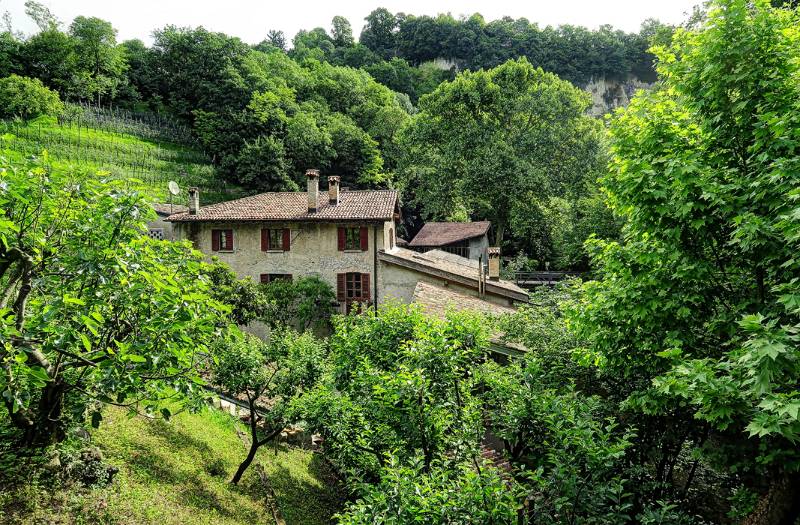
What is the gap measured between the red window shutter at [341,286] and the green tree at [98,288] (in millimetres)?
18463

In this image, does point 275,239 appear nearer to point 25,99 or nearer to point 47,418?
point 47,418

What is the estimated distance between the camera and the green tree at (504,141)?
3406cm

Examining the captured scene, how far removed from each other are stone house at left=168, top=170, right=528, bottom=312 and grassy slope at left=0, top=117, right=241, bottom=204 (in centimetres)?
2262

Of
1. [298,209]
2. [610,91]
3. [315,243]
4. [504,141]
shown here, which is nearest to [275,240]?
[298,209]

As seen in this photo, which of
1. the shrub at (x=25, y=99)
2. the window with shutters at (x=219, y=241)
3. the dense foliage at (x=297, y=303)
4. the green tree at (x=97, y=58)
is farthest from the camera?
the green tree at (x=97, y=58)

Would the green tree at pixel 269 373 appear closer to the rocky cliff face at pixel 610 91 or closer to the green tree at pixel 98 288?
the green tree at pixel 98 288

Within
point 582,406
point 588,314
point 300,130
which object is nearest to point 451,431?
point 582,406

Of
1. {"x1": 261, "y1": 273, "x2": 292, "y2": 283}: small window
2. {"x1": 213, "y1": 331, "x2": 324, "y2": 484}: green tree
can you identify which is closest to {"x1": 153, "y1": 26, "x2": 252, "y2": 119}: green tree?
{"x1": 261, "y1": 273, "x2": 292, "y2": 283}: small window

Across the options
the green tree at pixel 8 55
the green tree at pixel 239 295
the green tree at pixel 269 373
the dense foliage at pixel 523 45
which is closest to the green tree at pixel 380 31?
the dense foliage at pixel 523 45

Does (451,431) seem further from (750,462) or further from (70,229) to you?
(70,229)

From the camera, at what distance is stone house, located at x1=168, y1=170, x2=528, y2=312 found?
24953mm

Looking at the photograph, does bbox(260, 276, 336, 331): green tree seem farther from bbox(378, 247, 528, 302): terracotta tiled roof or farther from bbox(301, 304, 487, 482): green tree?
bbox(301, 304, 487, 482): green tree

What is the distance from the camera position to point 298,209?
26125 mm

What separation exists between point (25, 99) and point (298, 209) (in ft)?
130
